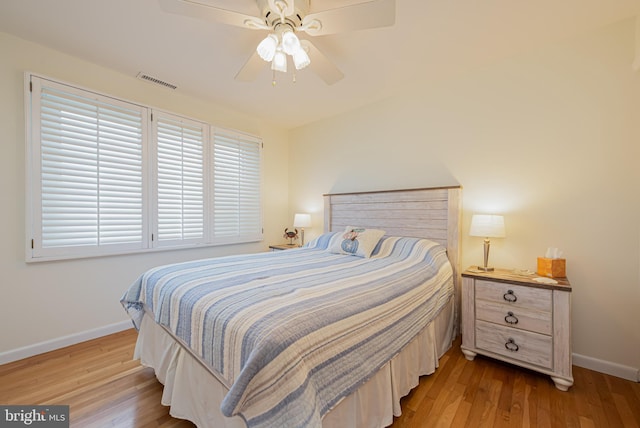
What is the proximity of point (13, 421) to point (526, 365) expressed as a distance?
3.20m

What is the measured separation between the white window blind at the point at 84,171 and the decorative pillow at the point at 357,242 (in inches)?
83.7

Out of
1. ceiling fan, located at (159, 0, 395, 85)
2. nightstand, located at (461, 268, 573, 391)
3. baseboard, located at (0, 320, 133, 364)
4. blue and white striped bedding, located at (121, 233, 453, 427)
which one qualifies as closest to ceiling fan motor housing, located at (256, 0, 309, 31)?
ceiling fan, located at (159, 0, 395, 85)

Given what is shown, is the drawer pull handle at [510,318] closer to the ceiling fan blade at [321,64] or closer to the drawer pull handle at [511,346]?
the drawer pull handle at [511,346]

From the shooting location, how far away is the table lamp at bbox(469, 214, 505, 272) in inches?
83.0

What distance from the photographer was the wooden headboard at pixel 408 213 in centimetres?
248

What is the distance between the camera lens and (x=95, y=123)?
2410 mm

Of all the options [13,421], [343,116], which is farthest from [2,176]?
[343,116]

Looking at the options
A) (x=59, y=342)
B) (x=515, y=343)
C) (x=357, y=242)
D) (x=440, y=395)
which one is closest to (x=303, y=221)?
(x=357, y=242)

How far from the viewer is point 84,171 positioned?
235cm

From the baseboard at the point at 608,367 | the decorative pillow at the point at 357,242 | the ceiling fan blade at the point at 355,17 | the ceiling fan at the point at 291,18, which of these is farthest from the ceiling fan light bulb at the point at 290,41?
the baseboard at the point at 608,367

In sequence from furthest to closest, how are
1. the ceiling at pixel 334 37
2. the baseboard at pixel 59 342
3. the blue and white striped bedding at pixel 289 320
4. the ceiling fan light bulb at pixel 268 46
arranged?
the baseboard at pixel 59 342
the ceiling at pixel 334 37
the ceiling fan light bulb at pixel 268 46
the blue and white striped bedding at pixel 289 320

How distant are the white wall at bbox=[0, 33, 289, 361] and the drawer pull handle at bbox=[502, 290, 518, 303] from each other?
3.35 metres

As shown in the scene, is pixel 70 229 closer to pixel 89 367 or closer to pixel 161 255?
pixel 161 255

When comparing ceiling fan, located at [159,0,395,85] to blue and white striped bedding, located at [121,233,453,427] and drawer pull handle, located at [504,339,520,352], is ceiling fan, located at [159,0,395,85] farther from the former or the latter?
drawer pull handle, located at [504,339,520,352]
